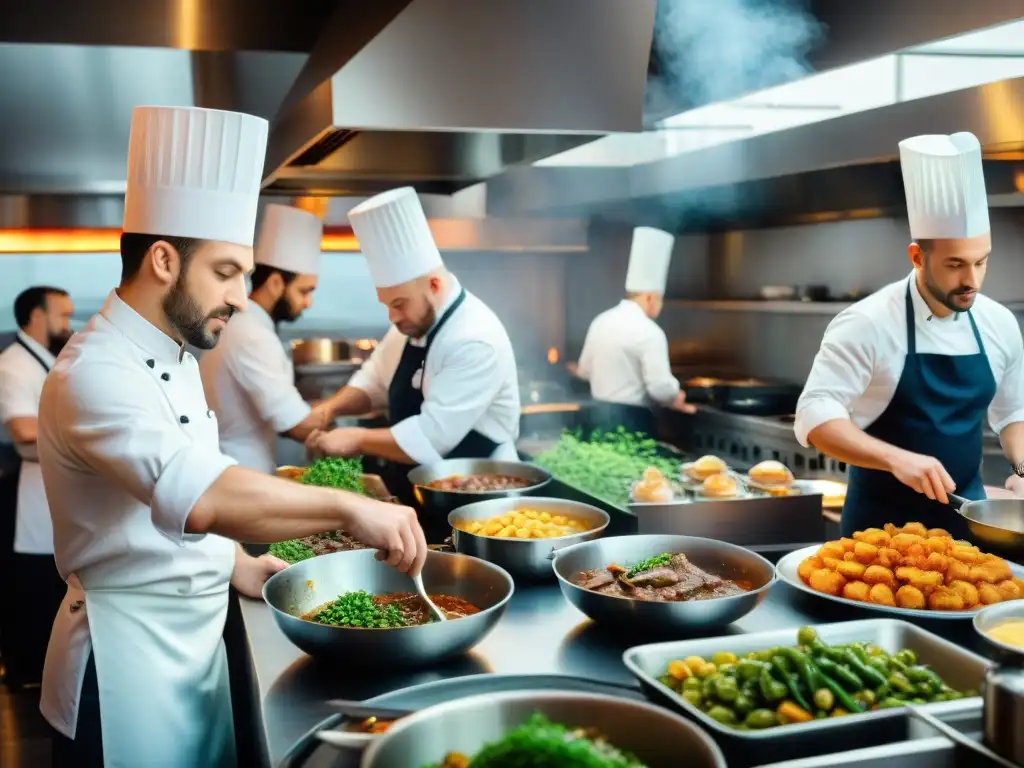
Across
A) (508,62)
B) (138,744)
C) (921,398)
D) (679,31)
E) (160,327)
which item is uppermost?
(679,31)

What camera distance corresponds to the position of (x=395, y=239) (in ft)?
11.6

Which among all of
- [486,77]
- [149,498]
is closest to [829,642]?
[149,498]

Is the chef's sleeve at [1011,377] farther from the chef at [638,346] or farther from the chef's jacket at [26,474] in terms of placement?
the chef's jacket at [26,474]

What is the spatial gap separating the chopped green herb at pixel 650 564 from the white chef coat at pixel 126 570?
2.68ft

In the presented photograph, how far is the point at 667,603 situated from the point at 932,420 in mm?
1494

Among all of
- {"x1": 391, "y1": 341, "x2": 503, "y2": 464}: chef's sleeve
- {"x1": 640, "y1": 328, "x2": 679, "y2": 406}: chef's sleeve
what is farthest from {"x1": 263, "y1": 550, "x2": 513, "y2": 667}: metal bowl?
{"x1": 640, "y1": 328, "x2": 679, "y2": 406}: chef's sleeve

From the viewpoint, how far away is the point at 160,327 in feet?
6.22

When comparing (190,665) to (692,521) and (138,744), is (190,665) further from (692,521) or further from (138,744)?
(692,521)

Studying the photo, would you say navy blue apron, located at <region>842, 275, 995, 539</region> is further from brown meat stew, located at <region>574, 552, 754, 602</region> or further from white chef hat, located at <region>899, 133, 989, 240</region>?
brown meat stew, located at <region>574, 552, 754, 602</region>

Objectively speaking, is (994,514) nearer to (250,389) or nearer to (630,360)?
(250,389)

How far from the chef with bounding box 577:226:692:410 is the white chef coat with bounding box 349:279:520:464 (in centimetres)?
213

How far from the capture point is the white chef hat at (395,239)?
139 inches

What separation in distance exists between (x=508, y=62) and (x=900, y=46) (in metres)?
1.02

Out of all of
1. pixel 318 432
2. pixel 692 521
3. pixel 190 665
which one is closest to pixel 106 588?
pixel 190 665
